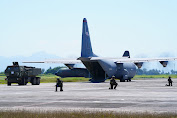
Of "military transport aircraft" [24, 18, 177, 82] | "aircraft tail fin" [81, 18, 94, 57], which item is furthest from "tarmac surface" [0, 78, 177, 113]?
"military transport aircraft" [24, 18, 177, 82]

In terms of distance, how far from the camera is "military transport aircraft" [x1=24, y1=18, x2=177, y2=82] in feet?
223

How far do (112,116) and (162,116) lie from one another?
2154 millimetres

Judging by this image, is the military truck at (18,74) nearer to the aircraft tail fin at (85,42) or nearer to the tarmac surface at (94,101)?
the aircraft tail fin at (85,42)

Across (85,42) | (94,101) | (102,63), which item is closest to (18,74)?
(85,42)

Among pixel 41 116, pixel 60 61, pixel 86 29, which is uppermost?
pixel 86 29

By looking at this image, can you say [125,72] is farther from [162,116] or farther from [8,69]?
[162,116]

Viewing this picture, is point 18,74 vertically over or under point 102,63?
under

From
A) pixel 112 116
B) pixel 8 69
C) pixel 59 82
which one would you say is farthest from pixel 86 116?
pixel 8 69

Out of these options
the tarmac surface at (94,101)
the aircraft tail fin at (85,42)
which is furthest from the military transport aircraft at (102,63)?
the tarmac surface at (94,101)

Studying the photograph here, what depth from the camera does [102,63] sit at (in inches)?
2852

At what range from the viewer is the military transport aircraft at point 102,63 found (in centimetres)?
6788

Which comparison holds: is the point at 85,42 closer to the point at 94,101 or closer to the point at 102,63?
the point at 102,63

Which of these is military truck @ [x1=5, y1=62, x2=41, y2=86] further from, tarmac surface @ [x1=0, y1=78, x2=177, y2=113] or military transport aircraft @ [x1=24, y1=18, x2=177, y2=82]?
tarmac surface @ [x1=0, y1=78, x2=177, y2=113]

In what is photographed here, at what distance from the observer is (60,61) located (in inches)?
2901
